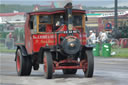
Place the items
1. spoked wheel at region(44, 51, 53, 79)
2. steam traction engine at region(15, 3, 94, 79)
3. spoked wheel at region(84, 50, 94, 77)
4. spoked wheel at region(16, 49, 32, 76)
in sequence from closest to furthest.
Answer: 1. spoked wheel at region(44, 51, 53, 79)
2. steam traction engine at region(15, 3, 94, 79)
3. spoked wheel at region(84, 50, 94, 77)
4. spoked wheel at region(16, 49, 32, 76)

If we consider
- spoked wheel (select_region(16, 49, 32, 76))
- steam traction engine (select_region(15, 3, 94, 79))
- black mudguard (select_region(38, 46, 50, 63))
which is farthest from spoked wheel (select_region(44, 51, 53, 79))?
spoked wheel (select_region(16, 49, 32, 76))

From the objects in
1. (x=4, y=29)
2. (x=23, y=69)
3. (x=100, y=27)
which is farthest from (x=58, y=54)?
(x=4, y=29)

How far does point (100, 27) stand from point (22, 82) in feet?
124

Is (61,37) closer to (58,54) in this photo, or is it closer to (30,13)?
(58,54)

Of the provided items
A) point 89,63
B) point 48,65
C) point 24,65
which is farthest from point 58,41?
point 24,65

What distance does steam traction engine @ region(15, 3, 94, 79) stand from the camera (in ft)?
47.7

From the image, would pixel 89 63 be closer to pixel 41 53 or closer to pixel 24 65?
pixel 41 53

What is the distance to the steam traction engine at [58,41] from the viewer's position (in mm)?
14531

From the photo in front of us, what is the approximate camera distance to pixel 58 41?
14781 millimetres

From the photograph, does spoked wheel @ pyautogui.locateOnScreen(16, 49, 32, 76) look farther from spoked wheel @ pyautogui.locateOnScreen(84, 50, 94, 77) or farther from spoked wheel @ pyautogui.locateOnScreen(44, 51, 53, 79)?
spoked wheel @ pyautogui.locateOnScreen(84, 50, 94, 77)

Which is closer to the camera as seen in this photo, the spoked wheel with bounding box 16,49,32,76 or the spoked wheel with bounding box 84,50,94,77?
the spoked wheel with bounding box 84,50,94,77

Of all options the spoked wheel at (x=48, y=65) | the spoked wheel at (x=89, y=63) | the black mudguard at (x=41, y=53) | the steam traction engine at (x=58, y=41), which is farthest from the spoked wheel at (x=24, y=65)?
the spoked wheel at (x=89, y=63)

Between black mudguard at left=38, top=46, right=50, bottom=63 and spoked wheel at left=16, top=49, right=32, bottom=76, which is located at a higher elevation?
black mudguard at left=38, top=46, right=50, bottom=63

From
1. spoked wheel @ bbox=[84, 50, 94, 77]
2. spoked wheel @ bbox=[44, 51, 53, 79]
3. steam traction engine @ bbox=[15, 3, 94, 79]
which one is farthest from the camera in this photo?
spoked wheel @ bbox=[84, 50, 94, 77]
